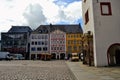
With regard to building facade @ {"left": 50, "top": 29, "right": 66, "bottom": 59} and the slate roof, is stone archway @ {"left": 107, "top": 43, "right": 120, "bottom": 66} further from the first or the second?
the slate roof

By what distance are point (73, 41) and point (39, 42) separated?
14799mm

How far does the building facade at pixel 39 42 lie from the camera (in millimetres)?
92125

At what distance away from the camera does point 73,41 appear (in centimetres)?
9262

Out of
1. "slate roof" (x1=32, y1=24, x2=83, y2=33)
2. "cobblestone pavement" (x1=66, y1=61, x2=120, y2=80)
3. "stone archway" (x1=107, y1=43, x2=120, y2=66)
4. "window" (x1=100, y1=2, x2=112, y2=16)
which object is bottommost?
"cobblestone pavement" (x1=66, y1=61, x2=120, y2=80)

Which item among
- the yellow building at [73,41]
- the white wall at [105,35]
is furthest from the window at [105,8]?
the yellow building at [73,41]

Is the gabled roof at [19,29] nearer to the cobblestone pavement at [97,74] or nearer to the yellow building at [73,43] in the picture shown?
the yellow building at [73,43]

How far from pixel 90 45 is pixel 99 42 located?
1.64 m

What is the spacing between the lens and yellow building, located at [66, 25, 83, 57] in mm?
91625

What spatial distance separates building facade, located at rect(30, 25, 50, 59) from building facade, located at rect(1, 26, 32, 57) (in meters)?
2.76

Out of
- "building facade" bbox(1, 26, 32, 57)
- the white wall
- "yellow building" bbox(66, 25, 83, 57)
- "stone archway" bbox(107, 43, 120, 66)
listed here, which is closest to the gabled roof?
"building facade" bbox(1, 26, 32, 57)

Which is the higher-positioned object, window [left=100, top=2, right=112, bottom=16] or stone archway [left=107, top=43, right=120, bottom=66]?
window [left=100, top=2, right=112, bottom=16]

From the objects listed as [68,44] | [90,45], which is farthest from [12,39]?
[90,45]

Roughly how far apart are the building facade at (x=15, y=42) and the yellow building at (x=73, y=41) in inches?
713

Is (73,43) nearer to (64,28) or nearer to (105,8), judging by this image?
(64,28)
